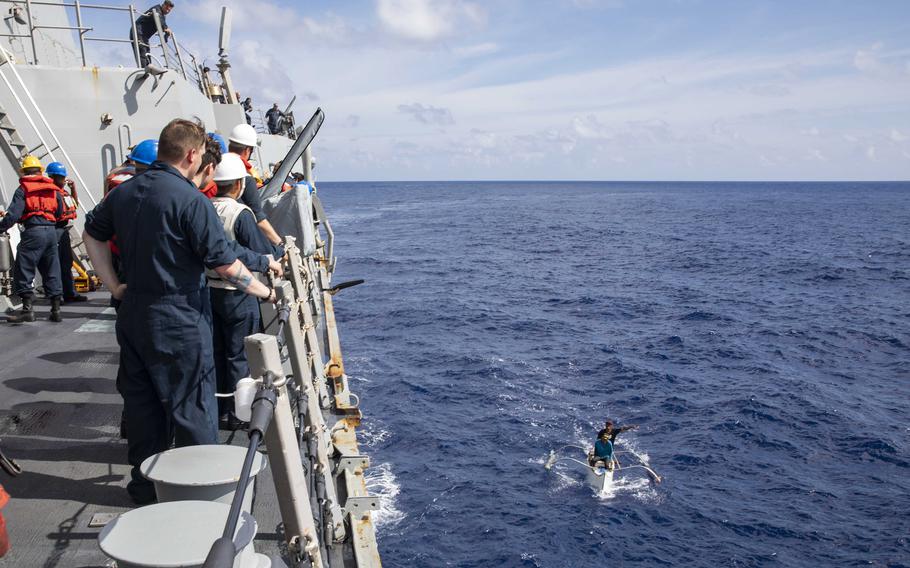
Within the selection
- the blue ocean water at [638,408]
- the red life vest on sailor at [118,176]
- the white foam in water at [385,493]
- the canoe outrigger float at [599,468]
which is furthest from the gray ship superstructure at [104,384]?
the canoe outrigger float at [599,468]

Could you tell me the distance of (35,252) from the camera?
8.27 meters

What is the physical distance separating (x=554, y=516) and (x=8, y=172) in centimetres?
1334

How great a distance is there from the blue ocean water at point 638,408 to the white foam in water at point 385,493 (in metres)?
0.06

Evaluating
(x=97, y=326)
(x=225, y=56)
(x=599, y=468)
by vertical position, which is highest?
(x=225, y=56)

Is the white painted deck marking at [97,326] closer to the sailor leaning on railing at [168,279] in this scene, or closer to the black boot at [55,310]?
the black boot at [55,310]

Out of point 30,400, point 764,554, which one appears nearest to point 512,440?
point 764,554

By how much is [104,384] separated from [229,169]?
112 inches

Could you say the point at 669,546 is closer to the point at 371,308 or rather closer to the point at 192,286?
the point at 192,286

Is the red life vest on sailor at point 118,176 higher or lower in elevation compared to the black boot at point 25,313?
higher

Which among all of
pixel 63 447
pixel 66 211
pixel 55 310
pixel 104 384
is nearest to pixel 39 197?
pixel 66 211

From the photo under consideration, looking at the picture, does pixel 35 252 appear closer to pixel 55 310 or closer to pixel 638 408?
pixel 55 310

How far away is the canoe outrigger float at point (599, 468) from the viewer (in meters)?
17.6

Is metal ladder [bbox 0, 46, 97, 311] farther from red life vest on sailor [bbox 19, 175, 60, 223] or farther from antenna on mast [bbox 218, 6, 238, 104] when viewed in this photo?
antenna on mast [bbox 218, 6, 238, 104]

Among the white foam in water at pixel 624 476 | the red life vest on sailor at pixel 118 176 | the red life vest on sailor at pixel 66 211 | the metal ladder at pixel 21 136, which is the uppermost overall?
the metal ladder at pixel 21 136
